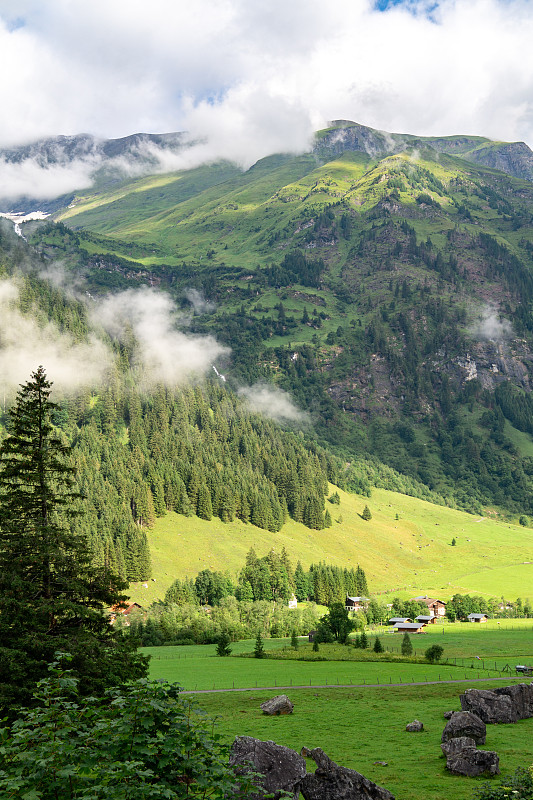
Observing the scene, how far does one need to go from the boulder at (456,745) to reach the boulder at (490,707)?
43.0 feet

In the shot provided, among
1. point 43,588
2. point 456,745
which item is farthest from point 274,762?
point 43,588

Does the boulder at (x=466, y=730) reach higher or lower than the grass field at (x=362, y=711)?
higher

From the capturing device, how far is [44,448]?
43969 millimetres

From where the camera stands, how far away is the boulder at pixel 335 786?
88.8ft

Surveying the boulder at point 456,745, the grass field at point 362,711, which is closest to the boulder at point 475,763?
the grass field at point 362,711

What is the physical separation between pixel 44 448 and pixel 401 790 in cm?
3218

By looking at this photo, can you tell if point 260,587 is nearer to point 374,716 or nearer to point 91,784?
point 374,716

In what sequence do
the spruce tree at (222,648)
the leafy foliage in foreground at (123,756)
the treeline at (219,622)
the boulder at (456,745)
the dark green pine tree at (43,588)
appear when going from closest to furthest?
the leafy foliage in foreground at (123,756) < the dark green pine tree at (43,588) < the boulder at (456,745) < the spruce tree at (222,648) < the treeline at (219,622)

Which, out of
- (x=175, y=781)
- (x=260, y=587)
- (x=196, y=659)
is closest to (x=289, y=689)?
(x=196, y=659)

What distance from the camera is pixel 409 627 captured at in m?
178

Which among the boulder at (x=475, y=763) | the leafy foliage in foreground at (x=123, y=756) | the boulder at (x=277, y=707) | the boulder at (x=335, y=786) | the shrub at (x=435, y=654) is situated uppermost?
the leafy foliage in foreground at (x=123, y=756)

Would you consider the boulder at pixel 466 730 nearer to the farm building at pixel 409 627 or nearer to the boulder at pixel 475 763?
the boulder at pixel 475 763

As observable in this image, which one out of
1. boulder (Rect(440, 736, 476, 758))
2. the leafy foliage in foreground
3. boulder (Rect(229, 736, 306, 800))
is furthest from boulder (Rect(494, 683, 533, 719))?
the leafy foliage in foreground

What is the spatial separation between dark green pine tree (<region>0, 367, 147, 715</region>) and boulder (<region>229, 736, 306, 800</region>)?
40.0 feet
